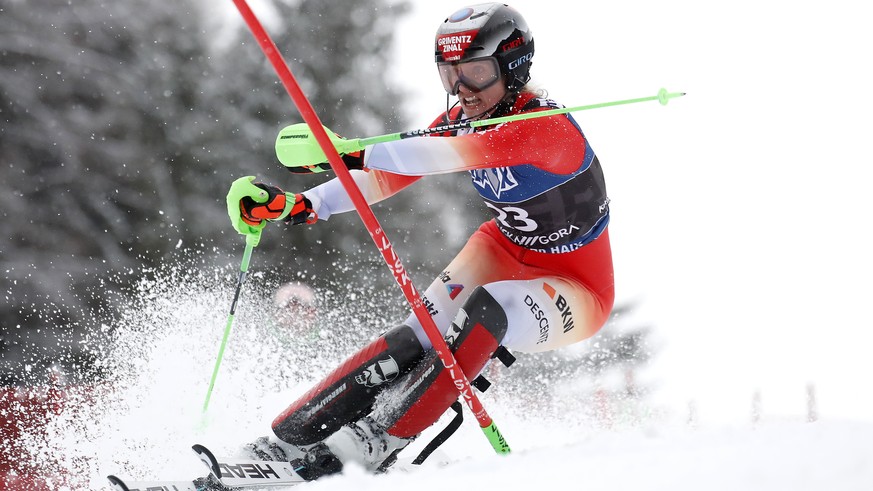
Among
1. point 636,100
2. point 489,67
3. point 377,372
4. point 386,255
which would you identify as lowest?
point 377,372

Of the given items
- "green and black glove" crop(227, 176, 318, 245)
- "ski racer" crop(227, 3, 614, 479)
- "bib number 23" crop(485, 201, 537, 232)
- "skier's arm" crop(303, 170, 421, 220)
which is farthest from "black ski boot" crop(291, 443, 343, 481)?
"bib number 23" crop(485, 201, 537, 232)

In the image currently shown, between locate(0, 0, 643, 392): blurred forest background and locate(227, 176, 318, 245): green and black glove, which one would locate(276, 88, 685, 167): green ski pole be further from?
locate(0, 0, 643, 392): blurred forest background

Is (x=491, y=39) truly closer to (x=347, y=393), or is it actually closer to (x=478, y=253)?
(x=478, y=253)

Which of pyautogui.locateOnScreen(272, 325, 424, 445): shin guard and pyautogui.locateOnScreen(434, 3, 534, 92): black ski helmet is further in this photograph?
pyautogui.locateOnScreen(434, 3, 534, 92): black ski helmet

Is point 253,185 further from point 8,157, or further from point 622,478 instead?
point 8,157

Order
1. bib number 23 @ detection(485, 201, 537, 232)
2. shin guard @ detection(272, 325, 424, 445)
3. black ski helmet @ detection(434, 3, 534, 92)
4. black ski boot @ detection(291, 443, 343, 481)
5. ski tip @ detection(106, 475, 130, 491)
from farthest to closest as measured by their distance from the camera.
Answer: bib number 23 @ detection(485, 201, 537, 232) < black ski helmet @ detection(434, 3, 534, 92) < shin guard @ detection(272, 325, 424, 445) < black ski boot @ detection(291, 443, 343, 481) < ski tip @ detection(106, 475, 130, 491)

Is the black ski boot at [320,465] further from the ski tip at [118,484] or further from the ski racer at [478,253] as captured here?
the ski tip at [118,484]

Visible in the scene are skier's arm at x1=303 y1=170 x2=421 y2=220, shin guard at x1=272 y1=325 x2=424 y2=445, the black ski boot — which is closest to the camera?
the black ski boot

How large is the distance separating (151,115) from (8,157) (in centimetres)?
227

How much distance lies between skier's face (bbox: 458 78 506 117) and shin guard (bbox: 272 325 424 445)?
3.10 feet

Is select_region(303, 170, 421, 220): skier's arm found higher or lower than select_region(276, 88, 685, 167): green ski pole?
lower

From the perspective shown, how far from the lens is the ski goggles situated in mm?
3029

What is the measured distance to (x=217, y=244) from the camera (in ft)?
39.8

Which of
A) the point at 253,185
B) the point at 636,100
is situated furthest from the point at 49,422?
the point at 636,100
